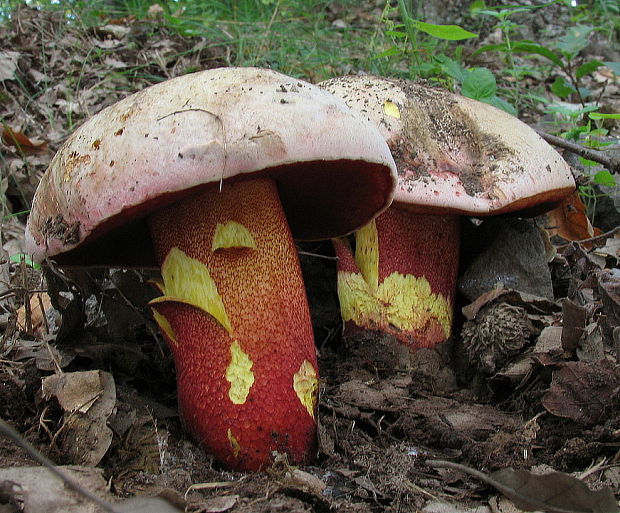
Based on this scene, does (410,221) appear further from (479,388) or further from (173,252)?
(173,252)

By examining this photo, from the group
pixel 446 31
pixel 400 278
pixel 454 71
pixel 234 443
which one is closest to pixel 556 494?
pixel 234 443

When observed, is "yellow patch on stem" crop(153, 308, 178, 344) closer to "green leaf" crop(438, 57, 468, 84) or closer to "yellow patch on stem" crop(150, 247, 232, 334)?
"yellow patch on stem" crop(150, 247, 232, 334)

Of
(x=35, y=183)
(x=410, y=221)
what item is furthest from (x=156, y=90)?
(x=35, y=183)

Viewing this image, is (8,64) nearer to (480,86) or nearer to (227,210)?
(480,86)

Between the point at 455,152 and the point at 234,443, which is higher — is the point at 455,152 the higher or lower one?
the higher one

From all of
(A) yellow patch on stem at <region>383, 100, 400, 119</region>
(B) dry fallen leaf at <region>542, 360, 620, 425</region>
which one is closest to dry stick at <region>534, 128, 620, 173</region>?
(A) yellow patch on stem at <region>383, 100, 400, 119</region>

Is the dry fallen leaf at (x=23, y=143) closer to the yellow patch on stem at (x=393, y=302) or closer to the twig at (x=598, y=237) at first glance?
the yellow patch on stem at (x=393, y=302)

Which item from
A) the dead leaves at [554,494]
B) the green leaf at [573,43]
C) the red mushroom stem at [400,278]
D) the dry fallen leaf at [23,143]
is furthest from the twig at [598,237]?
the dry fallen leaf at [23,143]
